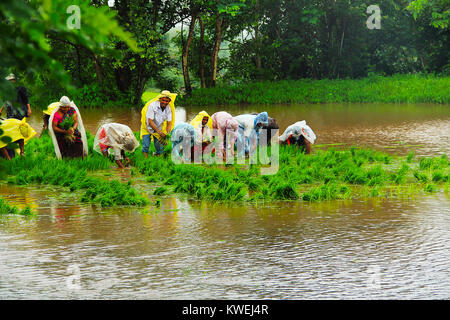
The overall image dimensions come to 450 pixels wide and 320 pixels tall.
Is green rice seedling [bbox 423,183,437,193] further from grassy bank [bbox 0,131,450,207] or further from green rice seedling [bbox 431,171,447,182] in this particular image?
green rice seedling [bbox 431,171,447,182]

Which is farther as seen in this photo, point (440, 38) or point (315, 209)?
point (440, 38)

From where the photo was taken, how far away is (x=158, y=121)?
12992 mm

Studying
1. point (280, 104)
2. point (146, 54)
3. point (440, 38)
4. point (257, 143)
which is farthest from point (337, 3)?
point (257, 143)

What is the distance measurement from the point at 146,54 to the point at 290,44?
12.1 meters

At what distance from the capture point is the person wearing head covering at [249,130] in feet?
42.9

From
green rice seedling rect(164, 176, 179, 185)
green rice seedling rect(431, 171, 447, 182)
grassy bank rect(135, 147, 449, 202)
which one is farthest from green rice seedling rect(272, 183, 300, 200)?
green rice seedling rect(431, 171, 447, 182)

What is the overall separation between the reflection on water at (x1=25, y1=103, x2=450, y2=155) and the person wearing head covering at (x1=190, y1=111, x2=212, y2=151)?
404cm

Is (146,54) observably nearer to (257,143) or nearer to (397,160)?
(257,143)

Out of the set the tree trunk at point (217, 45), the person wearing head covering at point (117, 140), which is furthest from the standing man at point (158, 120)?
the tree trunk at point (217, 45)

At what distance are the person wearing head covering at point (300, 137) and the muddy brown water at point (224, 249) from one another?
3913 mm

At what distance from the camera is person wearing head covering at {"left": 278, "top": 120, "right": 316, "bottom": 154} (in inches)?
527

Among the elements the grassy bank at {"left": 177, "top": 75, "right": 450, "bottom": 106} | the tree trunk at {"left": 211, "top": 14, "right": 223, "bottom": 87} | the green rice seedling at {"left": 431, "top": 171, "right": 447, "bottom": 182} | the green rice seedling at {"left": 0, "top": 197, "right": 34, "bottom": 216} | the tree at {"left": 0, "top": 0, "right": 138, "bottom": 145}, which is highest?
the tree trunk at {"left": 211, "top": 14, "right": 223, "bottom": 87}

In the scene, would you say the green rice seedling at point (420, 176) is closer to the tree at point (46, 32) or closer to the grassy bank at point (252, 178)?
the grassy bank at point (252, 178)
